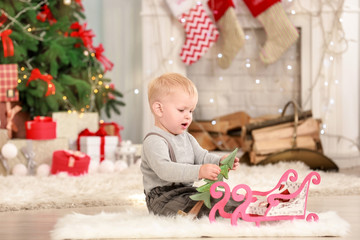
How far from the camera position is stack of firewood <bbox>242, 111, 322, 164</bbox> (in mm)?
3910

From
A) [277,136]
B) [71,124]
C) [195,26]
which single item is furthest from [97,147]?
[195,26]

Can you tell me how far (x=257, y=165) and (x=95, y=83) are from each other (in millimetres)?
1269

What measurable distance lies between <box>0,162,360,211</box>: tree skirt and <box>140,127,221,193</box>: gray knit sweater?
1.77ft

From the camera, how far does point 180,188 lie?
2027mm

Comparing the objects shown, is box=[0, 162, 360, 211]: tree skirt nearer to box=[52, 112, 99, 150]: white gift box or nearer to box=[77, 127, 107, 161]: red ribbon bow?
box=[77, 127, 107, 161]: red ribbon bow

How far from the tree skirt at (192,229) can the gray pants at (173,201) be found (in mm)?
48

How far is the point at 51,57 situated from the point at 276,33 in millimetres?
1636

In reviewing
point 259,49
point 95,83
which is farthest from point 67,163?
point 259,49

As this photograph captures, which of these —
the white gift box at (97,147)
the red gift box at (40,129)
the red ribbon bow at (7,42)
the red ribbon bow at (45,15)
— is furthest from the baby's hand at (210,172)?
the red ribbon bow at (45,15)

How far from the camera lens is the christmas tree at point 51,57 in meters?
3.88

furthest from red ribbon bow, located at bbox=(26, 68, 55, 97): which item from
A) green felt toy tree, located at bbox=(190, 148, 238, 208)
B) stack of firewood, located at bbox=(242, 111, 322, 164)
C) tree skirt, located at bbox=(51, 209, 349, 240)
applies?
green felt toy tree, located at bbox=(190, 148, 238, 208)

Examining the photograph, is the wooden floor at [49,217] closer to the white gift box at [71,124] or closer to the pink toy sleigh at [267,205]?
the pink toy sleigh at [267,205]

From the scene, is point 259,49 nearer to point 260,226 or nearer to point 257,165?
point 257,165

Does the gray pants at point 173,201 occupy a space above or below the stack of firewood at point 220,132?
above
